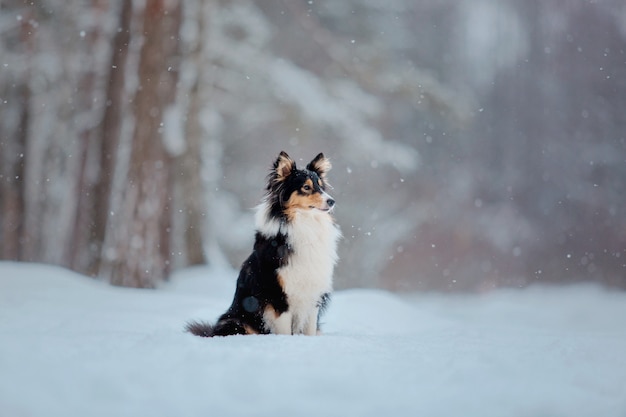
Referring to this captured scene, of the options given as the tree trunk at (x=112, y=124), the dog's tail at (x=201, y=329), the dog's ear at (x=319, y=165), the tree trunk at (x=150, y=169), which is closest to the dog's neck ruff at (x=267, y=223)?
the dog's ear at (x=319, y=165)

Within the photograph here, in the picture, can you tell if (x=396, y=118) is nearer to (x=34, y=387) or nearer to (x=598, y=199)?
(x=598, y=199)

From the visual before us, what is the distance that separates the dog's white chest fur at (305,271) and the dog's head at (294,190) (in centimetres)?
8

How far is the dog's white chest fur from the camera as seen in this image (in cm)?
503

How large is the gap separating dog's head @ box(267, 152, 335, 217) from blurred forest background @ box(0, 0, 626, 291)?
3680 mm

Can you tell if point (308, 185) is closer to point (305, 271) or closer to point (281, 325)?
point (305, 271)

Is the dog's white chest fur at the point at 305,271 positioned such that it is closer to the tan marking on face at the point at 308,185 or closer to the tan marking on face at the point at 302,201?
the tan marking on face at the point at 302,201

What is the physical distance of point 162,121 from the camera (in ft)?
29.0

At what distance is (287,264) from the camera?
5098mm

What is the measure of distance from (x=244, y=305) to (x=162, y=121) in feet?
14.5

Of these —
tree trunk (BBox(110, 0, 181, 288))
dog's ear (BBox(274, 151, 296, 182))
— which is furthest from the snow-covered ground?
tree trunk (BBox(110, 0, 181, 288))

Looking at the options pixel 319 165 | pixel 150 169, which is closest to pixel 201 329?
pixel 319 165

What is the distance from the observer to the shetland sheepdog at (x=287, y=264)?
5020 mm

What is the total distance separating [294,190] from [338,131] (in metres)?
7.70

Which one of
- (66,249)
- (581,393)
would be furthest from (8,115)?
(581,393)
